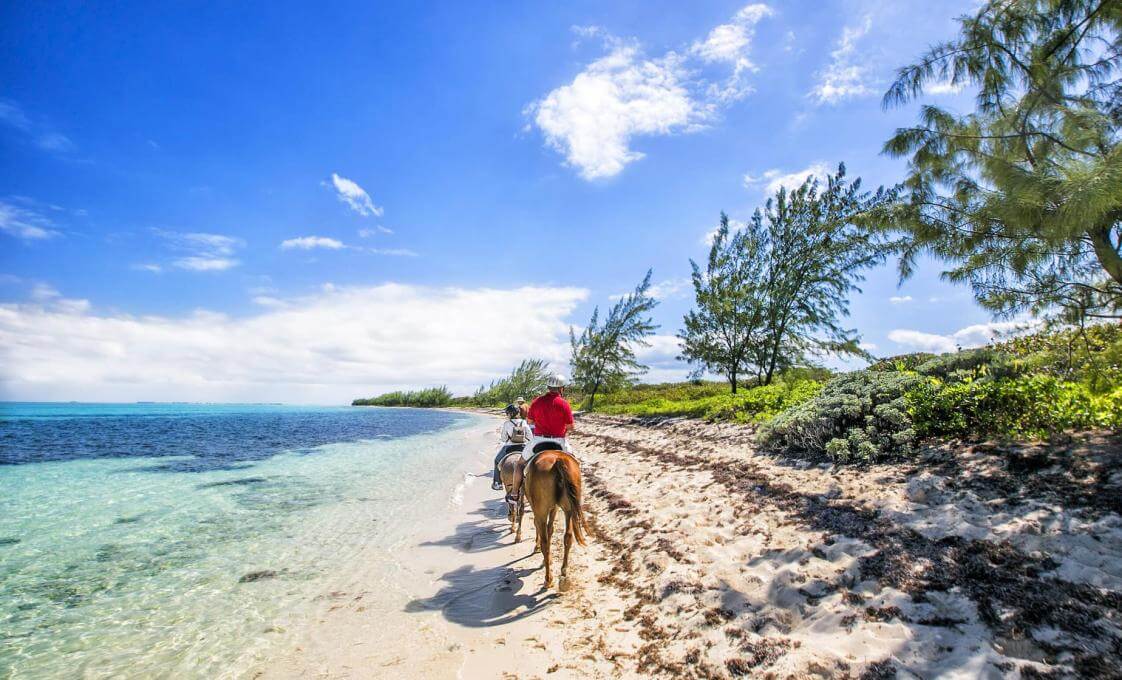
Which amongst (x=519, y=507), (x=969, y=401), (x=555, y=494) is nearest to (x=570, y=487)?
(x=555, y=494)

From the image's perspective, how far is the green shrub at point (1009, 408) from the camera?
6906 mm

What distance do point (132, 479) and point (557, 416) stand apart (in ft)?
59.0

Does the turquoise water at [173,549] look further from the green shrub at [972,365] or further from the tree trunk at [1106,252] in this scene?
the tree trunk at [1106,252]

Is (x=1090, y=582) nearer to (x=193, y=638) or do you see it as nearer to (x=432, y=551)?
(x=432, y=551)

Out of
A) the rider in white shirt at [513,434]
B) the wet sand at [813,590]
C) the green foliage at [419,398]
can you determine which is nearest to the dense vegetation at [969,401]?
the wet sand at [813,590]

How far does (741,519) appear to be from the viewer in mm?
7320

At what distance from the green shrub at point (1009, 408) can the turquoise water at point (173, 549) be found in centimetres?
1066

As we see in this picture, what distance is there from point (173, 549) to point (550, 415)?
27.1 feet

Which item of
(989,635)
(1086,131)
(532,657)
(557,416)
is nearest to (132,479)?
(557,416)

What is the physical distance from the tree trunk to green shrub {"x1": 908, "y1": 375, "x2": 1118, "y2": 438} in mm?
1897

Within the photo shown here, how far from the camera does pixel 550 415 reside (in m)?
8.39

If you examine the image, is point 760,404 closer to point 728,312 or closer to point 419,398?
point 728,312


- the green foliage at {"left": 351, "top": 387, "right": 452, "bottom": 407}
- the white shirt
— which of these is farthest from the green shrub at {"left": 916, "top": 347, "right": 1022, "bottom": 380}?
the green foliage at {"left": 351, "top": 387, "right": 452, "bottom": 407}

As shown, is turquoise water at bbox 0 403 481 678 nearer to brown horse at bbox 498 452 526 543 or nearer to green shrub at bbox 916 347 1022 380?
brown horse at bbox 498 452 526 543
